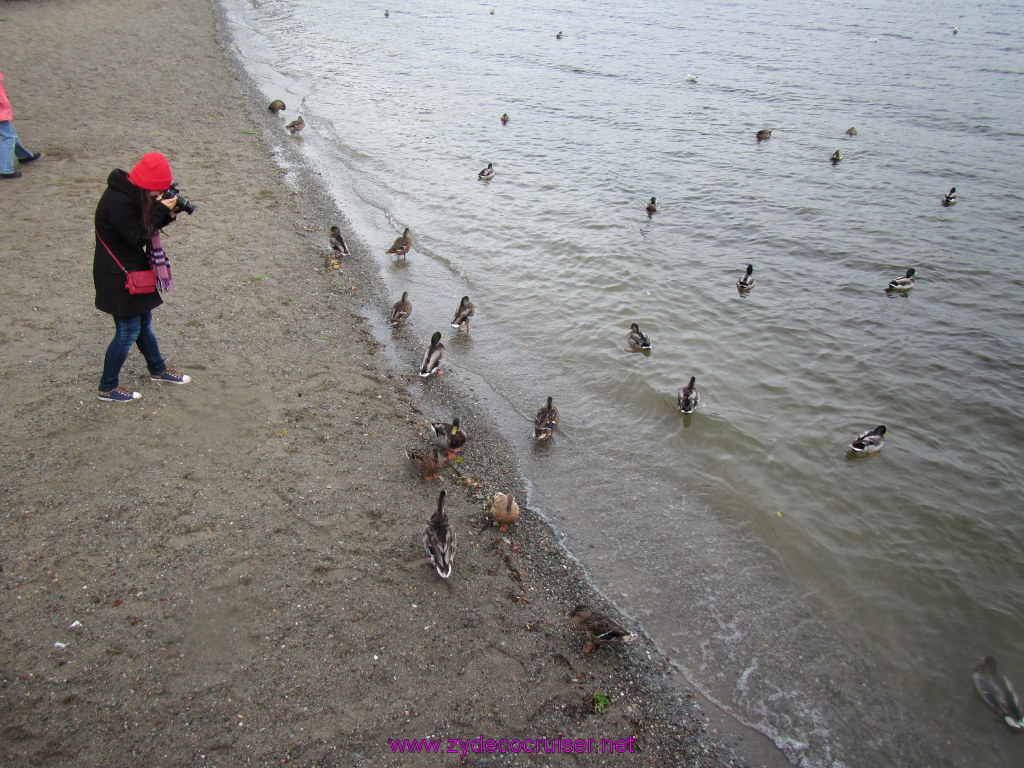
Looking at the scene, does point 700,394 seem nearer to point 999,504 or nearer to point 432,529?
point 999,504

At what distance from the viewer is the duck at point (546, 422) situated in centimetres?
897

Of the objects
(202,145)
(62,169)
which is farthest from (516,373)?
(202,145)

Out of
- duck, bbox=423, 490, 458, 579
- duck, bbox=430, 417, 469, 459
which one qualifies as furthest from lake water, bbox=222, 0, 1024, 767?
duck, bbox=423, 490, 458, 579

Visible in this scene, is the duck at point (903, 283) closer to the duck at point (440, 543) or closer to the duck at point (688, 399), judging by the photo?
the duck at point (688, 399)

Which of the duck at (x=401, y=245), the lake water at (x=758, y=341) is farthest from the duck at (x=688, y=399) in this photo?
the duck at (x=401, y=245)

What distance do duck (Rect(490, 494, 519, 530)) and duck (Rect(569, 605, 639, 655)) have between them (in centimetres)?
150

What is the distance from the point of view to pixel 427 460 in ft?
24.9

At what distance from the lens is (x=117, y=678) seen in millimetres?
4762

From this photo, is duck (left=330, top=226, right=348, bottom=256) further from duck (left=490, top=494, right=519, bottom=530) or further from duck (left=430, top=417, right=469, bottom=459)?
duck (left=490, top=494, right=519, bottom=530)

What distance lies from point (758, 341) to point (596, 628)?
8522 millimetres

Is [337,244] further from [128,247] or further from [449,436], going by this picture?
[449,436]

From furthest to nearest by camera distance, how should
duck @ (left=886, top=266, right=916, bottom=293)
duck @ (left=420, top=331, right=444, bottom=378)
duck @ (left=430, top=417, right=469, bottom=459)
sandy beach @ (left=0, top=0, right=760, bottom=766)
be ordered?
duck @ (left=886, top=266, right=916, bottom=293) → duck @ (left=420, top=331, right=444, bottom=378) → duck @ (left=430, top=417, right=469, bottom=459) → sandy beach @ (left=0, top=0, right=760, bottom=766)

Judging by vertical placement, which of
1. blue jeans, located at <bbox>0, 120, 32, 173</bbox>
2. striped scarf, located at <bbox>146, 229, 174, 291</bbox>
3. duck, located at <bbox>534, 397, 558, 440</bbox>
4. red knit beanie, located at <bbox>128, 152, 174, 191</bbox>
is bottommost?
duck, located at <bbox>534, 397, 558, 440</bbox>

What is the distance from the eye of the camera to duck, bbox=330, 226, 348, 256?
1335 centimetres
